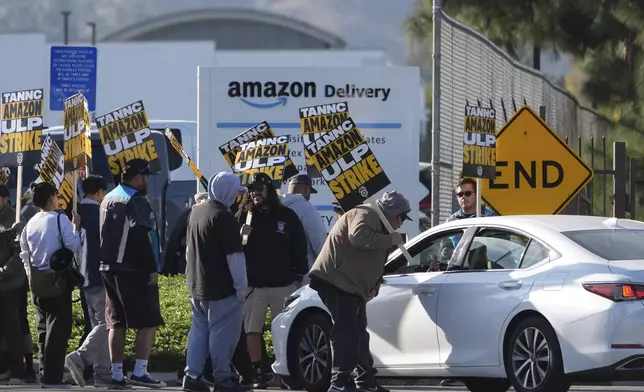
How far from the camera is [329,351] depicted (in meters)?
12.7

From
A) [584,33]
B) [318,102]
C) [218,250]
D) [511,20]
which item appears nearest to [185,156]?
[318,102]

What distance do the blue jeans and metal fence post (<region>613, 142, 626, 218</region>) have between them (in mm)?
7047

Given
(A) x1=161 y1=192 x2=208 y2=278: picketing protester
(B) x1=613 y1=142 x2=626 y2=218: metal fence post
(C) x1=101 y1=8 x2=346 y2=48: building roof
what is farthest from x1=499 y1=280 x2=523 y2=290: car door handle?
(C) x1=101 y1=8 x2=346 y2=48: building roof

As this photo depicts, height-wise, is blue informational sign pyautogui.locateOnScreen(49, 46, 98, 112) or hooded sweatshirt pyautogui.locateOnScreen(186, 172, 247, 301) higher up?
blue informational sign pyautogui.locateOnScreen(49, 46, 98, 112)

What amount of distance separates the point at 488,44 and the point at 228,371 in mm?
9352

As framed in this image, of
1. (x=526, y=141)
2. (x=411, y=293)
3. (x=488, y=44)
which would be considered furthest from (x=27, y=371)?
(x=488, y=44)

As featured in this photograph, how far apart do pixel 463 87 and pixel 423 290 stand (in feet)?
23.5

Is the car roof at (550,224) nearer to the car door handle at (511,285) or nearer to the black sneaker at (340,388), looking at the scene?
the car door handle at (511,285)

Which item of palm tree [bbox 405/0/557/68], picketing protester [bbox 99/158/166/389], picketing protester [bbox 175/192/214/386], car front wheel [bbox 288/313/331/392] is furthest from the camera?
palm tree [bbox 405/0/557/68]

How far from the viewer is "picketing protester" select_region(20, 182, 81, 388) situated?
1355cm

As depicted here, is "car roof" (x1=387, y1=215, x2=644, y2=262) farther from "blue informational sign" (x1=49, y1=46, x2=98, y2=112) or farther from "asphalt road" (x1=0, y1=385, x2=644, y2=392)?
"blue informational sign" (x1=49, y1=46, x2=98, y2=112)

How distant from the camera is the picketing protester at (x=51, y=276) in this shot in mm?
13547

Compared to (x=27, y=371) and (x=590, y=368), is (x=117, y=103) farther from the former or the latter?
(x=590, y=368)

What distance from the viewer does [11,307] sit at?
562 inches
